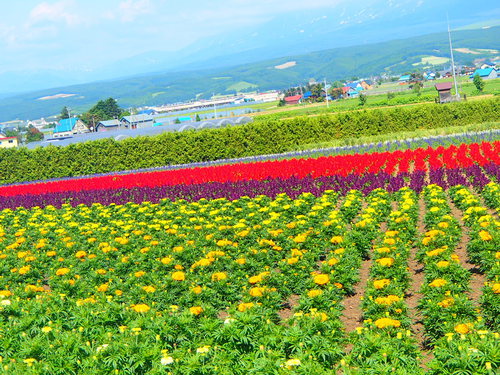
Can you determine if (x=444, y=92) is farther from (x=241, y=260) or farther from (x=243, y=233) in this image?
(x=241, y=260)

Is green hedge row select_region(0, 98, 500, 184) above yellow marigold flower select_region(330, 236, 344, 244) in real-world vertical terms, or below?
above

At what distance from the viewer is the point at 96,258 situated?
10.7 metres

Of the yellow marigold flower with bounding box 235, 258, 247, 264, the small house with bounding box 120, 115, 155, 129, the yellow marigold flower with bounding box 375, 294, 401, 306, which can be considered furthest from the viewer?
the small house with bounding box 120, 115, 155, 129

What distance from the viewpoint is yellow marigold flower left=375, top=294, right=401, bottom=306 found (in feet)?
22.7

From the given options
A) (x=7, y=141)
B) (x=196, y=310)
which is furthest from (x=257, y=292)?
(x=7, y=141)

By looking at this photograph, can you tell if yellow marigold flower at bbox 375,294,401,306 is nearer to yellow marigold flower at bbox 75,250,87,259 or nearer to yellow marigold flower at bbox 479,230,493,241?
yellow marigold flower at bbox 479,230,493,241

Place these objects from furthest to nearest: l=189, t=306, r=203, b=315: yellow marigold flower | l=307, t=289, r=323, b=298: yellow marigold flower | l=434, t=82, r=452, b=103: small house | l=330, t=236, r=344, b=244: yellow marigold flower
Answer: l=434, t=82, r=452, b=103: small house → l=330, t=236, r=344, b=244: yellow marigold flower → l=307, t=289, r=323, b=298: yellow marigold flower → l=189, t=306, r=203, b=315: yellow marigold flower

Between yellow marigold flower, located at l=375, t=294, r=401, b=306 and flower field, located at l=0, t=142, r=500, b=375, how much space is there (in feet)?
0.07

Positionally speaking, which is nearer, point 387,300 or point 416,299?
point 387,300

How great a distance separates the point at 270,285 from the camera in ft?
28.4

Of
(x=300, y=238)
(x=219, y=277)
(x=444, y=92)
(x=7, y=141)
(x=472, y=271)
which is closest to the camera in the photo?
(x=219, y=277)

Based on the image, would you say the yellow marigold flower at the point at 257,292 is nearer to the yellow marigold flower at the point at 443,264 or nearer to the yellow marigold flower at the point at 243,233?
the yellow marigold flower at the point at 443,264

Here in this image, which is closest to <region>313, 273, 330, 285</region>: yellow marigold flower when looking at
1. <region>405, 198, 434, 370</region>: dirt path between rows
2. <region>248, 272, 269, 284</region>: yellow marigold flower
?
<region>248, 272, 269, 284</region>: yellow marigold flower

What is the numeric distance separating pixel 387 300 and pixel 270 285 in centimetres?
218
